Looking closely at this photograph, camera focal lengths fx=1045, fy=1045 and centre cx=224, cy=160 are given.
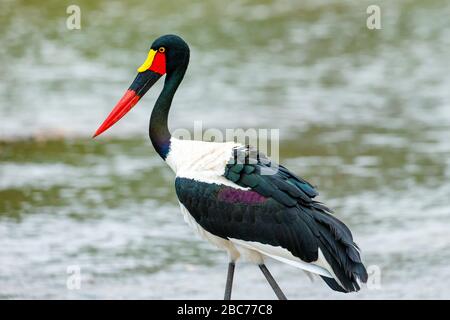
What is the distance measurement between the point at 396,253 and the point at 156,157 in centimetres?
433

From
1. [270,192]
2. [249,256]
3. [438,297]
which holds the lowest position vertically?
[438,297]

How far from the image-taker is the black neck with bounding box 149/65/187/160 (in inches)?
277

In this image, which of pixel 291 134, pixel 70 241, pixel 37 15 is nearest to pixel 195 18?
pixel 37 15

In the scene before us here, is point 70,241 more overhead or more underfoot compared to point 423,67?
more underfoot

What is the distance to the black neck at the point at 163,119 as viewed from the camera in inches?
277

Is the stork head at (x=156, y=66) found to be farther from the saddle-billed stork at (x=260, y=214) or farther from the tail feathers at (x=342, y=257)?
the tail feathers at (x=342, y=257)

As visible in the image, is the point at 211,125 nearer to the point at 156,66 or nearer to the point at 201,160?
the point at 156,66

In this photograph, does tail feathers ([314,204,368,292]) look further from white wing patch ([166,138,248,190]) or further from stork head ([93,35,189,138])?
stork head ([93,35,189,138])

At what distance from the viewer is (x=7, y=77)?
17.0 m

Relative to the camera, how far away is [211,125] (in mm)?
14148

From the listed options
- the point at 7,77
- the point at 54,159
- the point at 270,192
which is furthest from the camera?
the point at 7,77

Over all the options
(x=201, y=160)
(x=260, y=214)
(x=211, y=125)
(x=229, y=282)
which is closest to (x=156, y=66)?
(x=201, y=160)

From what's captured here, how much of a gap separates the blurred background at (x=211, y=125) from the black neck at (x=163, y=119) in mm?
1629

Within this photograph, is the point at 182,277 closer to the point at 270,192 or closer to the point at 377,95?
the point at 270,192
